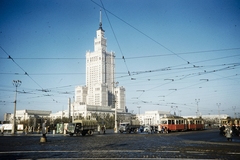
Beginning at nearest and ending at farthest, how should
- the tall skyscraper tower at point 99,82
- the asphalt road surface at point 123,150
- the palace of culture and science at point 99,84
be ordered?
the asphalt road surface at point 123,150
the palace of culture and science at point 99,84
the tall skyscraper tower at point 99,82

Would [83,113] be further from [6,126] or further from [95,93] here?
[6,126]

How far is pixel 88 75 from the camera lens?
17500 cm

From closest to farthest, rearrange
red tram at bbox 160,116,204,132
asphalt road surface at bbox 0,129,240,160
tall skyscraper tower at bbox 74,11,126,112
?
asphalt road surface at bbox 0,129,240,160
red tram at bbox 160,116,204,132
tall skyscraper tower at bbox 74,11,126,112

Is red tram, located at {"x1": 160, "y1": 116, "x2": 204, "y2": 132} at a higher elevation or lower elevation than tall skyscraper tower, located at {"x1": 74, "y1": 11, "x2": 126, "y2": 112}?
lower

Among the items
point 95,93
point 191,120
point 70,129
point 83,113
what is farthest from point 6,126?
point 95,93

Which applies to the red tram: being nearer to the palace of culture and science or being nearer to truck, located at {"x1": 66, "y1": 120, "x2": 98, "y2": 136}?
truck, located at {"x1": 66, "y1": 120, "x2": 98, "y2": 136}

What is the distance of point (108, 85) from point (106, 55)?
923 inches

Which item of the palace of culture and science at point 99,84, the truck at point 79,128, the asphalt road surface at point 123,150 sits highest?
the palace of culture and science at point 99,84

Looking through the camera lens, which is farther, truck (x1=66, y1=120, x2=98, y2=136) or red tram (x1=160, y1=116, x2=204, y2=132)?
red tram (x1=160, y1=116, x2=204, y2=132)

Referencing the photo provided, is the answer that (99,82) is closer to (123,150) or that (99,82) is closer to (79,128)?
(79,128)

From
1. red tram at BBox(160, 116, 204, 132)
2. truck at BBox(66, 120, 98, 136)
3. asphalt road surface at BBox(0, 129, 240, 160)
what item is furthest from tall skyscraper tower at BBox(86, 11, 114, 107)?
asphalt road surface at BBox(0, 129, 240, 160)

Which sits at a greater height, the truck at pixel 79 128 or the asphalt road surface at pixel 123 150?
the asphalt road surface at pixel 123 150

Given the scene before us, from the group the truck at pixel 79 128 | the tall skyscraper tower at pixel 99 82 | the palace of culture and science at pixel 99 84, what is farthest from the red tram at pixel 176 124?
the tall skyscraper tower at pixel 99 82

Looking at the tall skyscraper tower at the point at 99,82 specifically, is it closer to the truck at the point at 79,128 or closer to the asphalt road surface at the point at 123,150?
the truck at the point at 79,128
